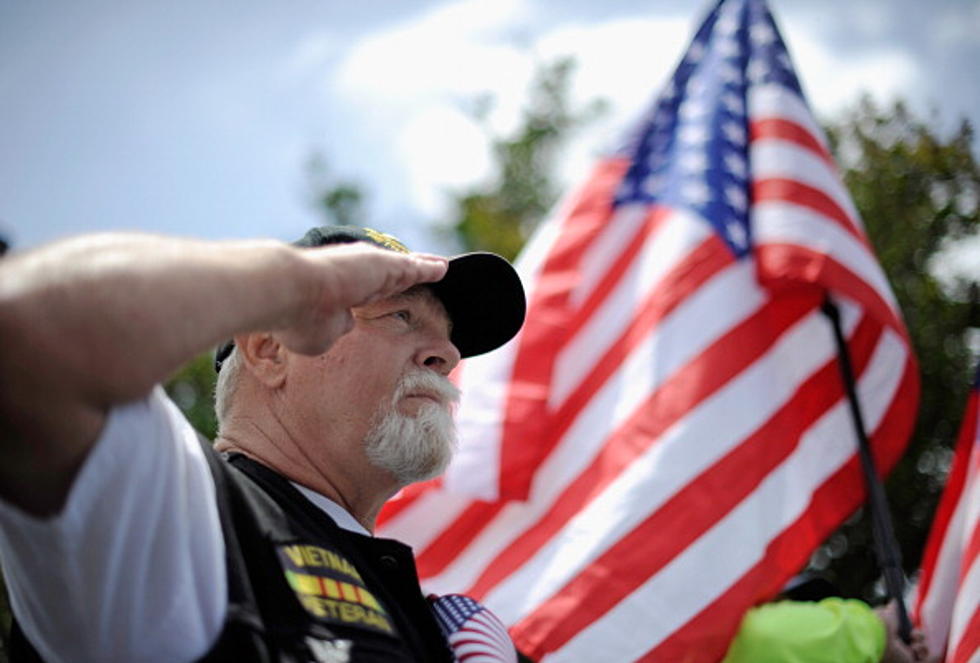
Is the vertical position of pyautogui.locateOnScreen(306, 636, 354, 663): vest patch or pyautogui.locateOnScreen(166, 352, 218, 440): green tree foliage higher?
pyautogui.locateOnScreen(306, 636, 354, 663): vest patch

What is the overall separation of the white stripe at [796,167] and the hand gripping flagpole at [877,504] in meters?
0.53

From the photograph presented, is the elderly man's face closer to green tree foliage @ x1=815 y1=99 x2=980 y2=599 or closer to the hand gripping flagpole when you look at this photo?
the hand gripping flagpole

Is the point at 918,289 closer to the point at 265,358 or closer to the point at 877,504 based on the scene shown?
the point at 877,504

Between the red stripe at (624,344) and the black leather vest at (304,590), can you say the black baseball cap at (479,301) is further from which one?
the red stripe at (624,344)

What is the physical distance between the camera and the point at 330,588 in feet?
4.99

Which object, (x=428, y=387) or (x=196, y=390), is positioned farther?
(x=196, y=390)

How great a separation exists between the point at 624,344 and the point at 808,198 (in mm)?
975

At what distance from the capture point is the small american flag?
1.82 metres

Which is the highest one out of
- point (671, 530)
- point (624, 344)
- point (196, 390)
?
point (624, 344)

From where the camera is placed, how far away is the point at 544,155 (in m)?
18.8

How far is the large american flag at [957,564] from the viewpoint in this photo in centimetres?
320

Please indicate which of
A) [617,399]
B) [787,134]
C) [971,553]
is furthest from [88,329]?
[787,134]

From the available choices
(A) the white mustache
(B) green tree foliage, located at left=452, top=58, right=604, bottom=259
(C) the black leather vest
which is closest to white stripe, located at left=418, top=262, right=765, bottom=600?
(A) the white mustache

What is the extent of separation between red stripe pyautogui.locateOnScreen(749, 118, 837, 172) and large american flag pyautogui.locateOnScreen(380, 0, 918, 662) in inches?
0.5
